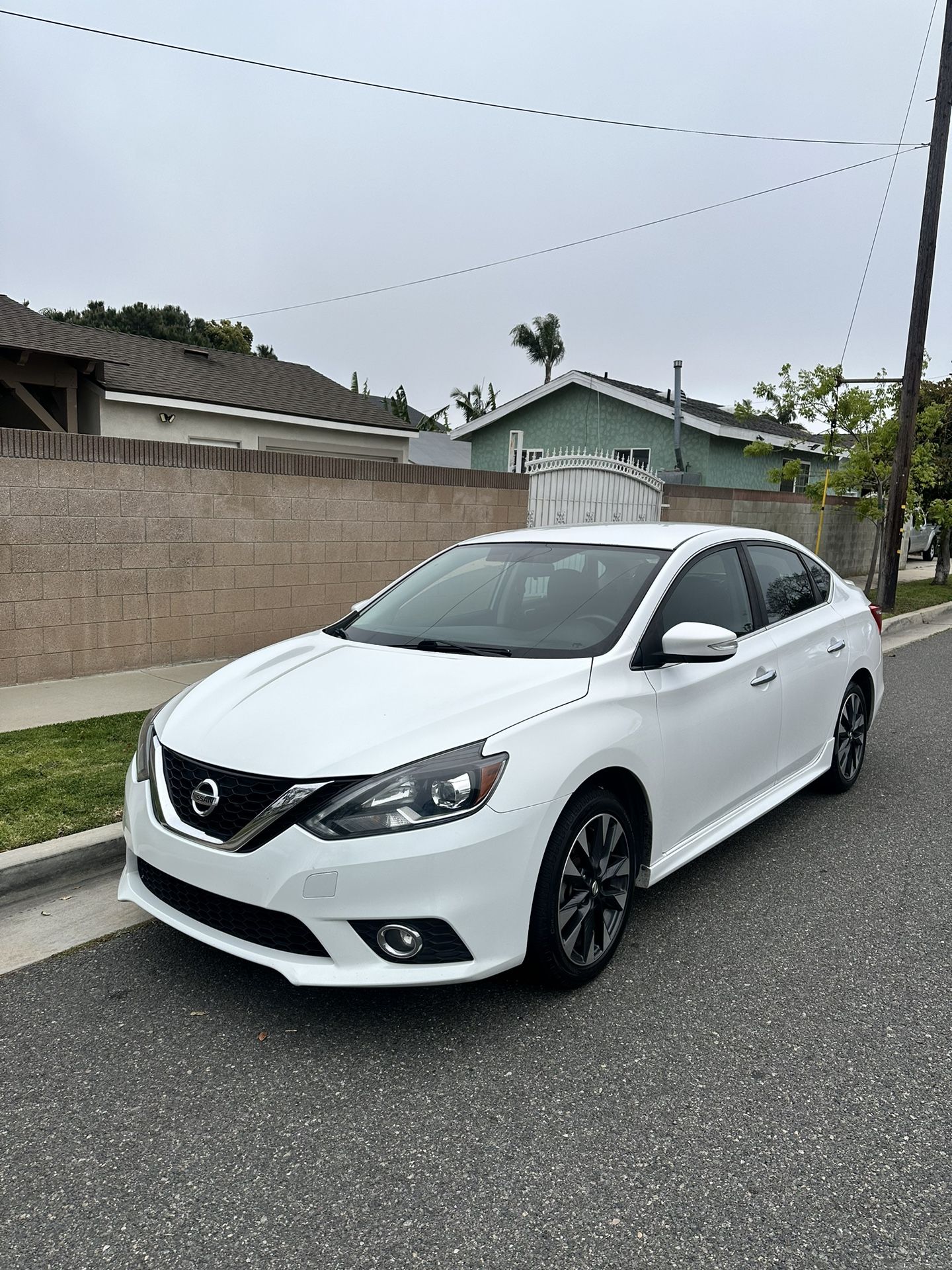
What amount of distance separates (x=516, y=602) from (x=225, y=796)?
169 cm

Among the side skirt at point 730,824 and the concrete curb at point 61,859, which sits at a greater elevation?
the side skirt at point 730,824

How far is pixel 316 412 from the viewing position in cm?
1582

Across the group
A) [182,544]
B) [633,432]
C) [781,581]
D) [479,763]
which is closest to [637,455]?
[633,432]

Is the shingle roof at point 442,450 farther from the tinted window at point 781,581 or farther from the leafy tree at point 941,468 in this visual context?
the tinted window at point 781,581

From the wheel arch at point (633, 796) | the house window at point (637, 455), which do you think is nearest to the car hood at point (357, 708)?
the wheel arch at point (633, 796)

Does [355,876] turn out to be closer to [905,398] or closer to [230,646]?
[230,646]

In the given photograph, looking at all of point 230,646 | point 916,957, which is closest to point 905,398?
point 230,646

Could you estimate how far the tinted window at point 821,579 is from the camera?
5.29 m

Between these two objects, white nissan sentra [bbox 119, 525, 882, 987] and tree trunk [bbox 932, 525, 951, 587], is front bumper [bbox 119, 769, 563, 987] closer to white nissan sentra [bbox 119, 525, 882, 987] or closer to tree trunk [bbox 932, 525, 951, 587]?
white nissan sentra [bbox 119, 525, 882, 987]

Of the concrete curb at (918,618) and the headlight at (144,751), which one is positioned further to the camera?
the concrete curb at (918,618)

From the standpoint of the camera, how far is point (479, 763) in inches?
112

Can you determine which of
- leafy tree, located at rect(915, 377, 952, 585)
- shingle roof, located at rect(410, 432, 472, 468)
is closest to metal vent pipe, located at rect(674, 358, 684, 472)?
leafy tree, located at rect(915, 377, 952, 585)

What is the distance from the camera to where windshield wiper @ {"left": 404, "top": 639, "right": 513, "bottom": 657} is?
12.0 feet

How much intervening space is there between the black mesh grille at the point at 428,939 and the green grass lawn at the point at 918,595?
43.0ft
